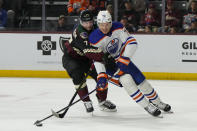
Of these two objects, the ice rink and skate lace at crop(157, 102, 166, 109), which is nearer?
the ice rink

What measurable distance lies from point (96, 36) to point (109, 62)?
10.9 inches

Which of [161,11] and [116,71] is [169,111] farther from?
[161,11]

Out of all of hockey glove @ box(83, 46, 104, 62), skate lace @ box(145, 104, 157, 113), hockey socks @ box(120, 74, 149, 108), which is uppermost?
hockey glove @ box(83, 46, 104, 62)

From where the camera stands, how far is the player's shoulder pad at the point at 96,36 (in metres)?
4.95

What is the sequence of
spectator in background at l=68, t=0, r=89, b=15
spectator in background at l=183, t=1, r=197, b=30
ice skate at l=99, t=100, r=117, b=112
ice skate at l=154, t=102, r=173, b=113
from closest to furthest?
1. ice skate at l=154, t=102, r=173, b=113
2. ice skate at l=99, t=100, r=117, b=112
3. spectator in background at l=183, t=1, r=197, b=30
4. spectator in background at l=68, t=0, r=89, b=15

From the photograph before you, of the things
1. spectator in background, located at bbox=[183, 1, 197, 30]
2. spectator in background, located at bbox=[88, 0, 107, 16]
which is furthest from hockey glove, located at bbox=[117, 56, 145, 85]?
spectator in background, located at bbox=[88, 0, 107, 16]

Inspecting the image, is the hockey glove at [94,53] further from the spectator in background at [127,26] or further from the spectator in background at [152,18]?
the spectator in background at [152,18]

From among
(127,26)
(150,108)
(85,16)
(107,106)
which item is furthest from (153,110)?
(127,26)

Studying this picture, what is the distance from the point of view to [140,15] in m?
8.60

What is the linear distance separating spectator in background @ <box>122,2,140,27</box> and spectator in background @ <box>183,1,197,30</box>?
0.77m

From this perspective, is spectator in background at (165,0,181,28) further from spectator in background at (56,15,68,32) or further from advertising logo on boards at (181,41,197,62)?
spectator in background at (56,15,68,32)

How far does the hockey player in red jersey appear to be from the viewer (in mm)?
5012

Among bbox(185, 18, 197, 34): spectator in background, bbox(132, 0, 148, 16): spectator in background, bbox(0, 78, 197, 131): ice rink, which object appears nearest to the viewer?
bbox(0, 78, 197, 131): ice rink

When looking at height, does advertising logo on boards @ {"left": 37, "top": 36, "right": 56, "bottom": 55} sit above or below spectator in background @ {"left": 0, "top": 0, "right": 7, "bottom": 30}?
below
